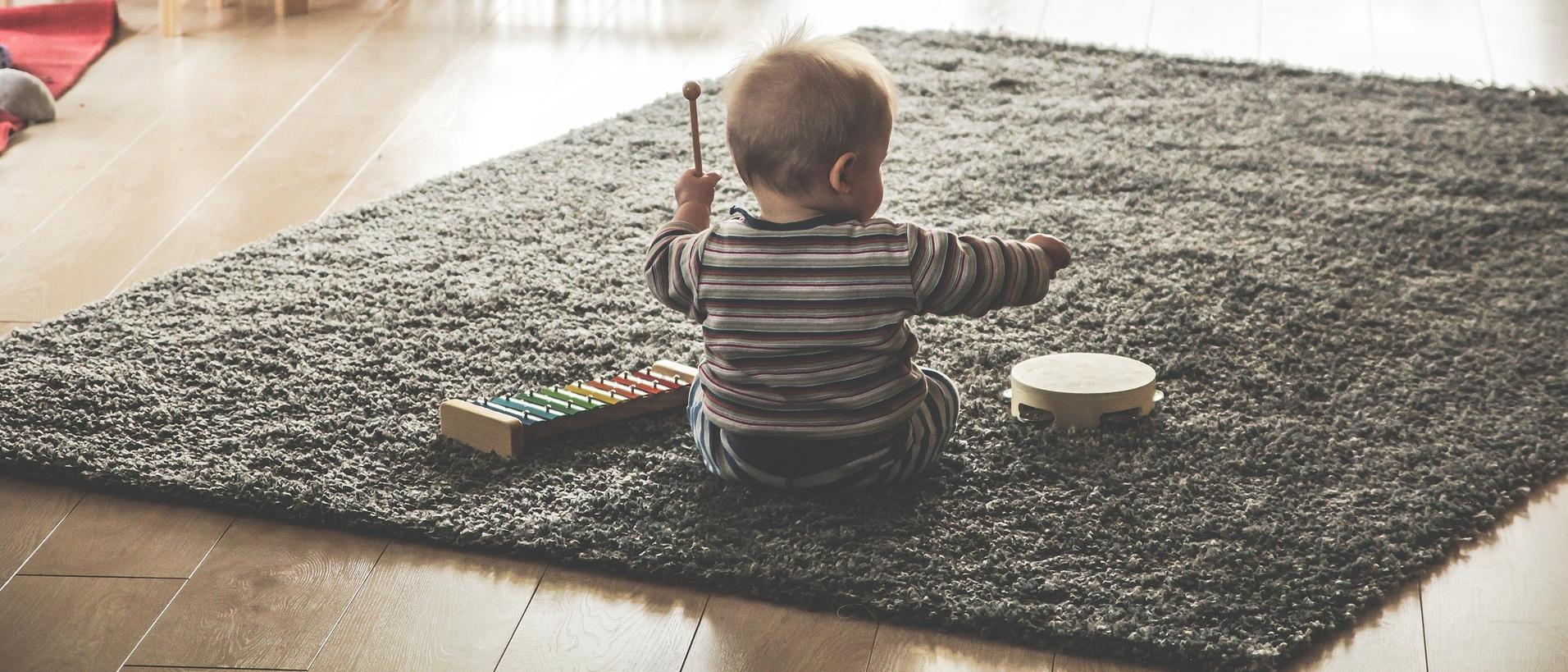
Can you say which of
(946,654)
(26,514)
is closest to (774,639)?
(946,654)

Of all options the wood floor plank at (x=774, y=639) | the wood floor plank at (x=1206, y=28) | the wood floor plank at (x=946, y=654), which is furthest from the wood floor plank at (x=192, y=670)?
the wood floor plank at (x=1206, y=28)

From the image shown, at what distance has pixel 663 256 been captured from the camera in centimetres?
122

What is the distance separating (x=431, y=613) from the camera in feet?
3.72

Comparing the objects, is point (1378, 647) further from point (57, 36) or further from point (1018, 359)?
point (57, 36)

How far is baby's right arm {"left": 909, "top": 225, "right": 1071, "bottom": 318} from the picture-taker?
1.14 m

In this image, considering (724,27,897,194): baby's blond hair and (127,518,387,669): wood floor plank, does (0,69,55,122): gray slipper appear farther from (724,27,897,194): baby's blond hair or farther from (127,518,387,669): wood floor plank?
(724,27,897,194): baby's blond hair

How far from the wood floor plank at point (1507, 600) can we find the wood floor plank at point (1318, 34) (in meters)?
1.43

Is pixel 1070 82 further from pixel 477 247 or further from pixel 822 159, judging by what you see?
pixel 822 159

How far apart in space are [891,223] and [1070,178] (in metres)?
0.92

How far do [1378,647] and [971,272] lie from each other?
1.32 feet

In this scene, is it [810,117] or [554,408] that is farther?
[554,408]

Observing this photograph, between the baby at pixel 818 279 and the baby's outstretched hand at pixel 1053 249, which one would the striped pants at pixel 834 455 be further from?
the baby's outstretched hand at pixel 1053 249

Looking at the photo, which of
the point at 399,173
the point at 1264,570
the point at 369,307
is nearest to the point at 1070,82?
the point at 399,173

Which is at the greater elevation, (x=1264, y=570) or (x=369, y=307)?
(x=369, y=307)
